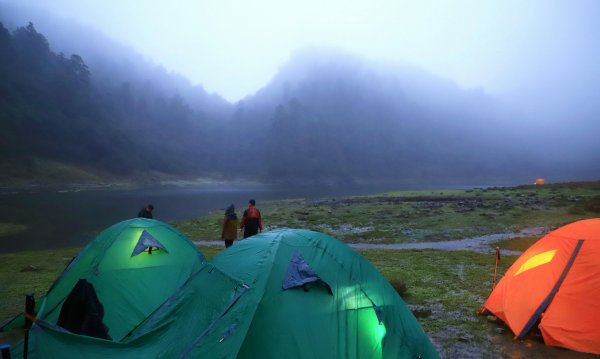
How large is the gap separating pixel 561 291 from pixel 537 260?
1100 mm

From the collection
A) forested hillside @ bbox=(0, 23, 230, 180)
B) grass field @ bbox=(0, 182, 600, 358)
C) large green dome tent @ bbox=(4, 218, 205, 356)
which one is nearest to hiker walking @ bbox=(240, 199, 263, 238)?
large green dome tent @ bbox=(4, 218, 205, 356)

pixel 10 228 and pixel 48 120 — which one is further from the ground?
pixel 48 120

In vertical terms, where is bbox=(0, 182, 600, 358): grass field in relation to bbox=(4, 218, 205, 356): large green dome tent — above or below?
below

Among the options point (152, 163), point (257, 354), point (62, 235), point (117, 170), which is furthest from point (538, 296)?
point (152, 163)

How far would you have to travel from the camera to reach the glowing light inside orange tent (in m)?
8.95

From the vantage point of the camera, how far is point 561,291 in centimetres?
823

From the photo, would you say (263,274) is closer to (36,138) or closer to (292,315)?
(292,315)

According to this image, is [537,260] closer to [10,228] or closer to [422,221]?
[422,221]

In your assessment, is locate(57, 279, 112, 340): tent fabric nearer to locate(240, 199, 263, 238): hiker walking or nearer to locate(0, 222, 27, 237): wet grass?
locate(240, 199, 263, 238): hiker walking

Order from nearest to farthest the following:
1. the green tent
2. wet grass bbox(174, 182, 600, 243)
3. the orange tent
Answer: the green tent → the orange tent → wet grass bbox(174, 182, 600, 243)

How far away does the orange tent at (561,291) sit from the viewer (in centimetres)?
779

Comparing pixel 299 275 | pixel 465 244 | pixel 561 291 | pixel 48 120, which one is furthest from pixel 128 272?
pixel 48 120

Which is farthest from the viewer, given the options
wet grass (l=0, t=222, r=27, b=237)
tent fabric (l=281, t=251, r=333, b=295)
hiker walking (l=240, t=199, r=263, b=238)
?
wet grass (l=0, t=222, r=27, b=237)

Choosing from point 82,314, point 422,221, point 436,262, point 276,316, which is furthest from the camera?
point 422,221
